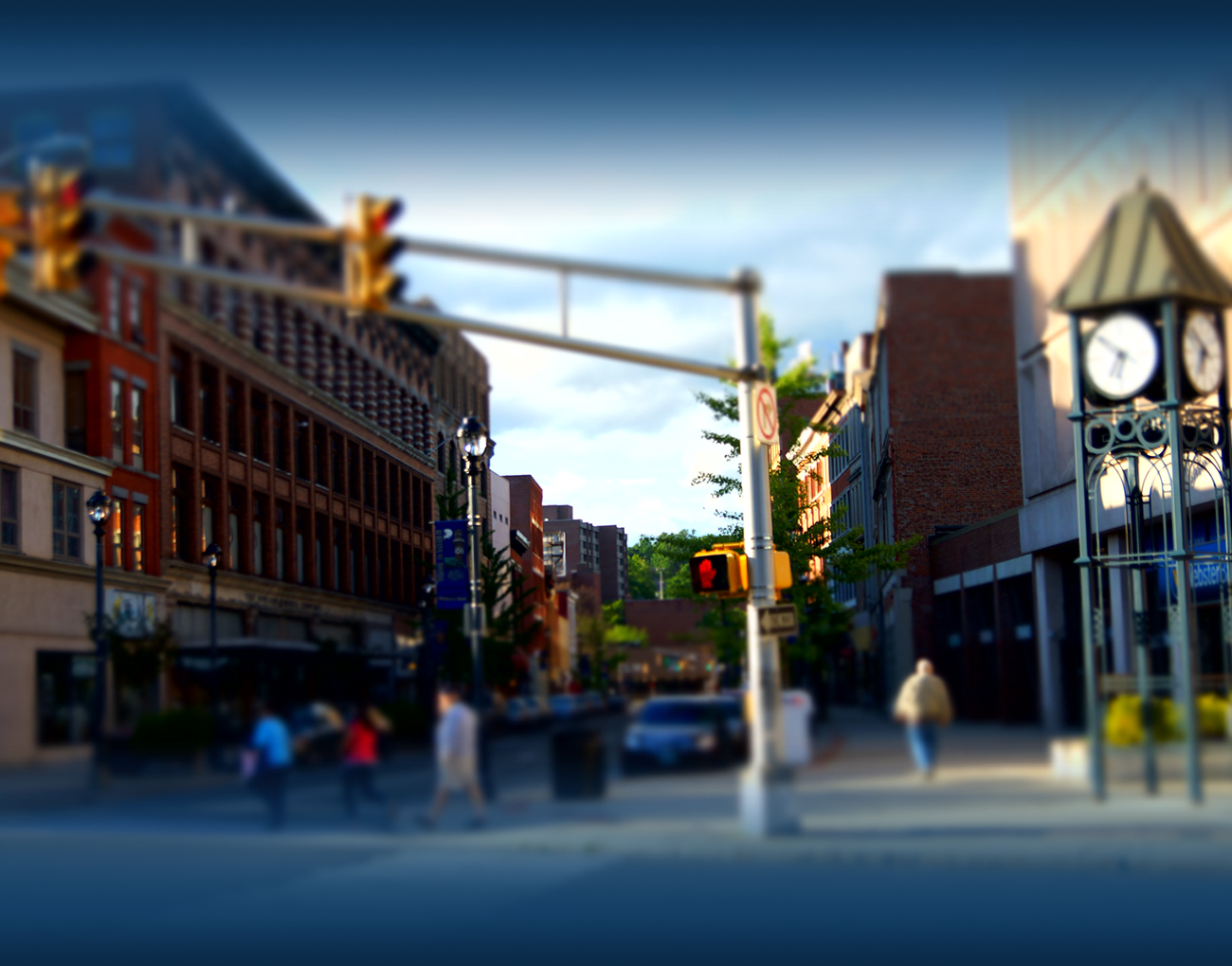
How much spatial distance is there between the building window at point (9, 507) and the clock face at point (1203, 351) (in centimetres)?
837

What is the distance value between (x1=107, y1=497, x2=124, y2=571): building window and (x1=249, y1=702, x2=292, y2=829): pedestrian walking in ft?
4.88

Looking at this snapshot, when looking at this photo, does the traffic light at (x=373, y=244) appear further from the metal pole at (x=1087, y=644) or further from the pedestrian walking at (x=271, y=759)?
the metal pole at (x=1087, y=644)

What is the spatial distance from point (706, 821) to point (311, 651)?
9.46 feet

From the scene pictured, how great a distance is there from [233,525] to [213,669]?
118cm

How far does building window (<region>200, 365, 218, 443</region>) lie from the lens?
9.16 metres

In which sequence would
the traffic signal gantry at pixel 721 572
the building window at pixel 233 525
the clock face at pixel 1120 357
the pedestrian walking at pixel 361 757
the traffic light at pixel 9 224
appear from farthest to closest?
the traffic signal gantry at pixel 721 572, the clock face at pixel 1120 357, the traffic light at pixel 9 224, the building window at pixel 233 525, the pedestrian walking at pixel 361 757

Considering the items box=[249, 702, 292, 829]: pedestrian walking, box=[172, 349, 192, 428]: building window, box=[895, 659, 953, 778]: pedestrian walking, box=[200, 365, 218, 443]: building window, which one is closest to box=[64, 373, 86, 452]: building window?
box=[172, 349, 192, 428]: building window

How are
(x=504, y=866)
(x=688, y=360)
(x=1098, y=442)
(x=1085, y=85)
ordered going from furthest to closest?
(x=1098, y=442), (x=688, y=360), (x=504, y=866), (x=1085, y=85)

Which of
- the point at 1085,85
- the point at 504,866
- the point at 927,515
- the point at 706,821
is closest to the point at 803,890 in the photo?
the point at 706,821

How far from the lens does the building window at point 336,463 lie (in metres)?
9.81

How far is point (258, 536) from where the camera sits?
9695 millimetres

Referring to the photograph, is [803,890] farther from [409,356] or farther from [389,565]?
[409,356]

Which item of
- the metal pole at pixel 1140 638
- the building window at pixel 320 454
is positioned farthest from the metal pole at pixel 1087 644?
the building window at pixel 320 454

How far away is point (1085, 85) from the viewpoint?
8.72m
